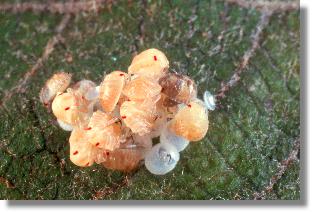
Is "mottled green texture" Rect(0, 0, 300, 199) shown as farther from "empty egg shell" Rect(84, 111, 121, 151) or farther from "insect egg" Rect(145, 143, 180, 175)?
"empty egg shell" Rect(84, 111, 121, 151)

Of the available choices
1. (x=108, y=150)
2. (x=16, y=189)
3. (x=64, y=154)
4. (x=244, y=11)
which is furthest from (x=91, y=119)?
(x=244, y=11)

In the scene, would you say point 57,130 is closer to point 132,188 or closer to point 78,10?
point 132,188

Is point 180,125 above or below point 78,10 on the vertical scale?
below

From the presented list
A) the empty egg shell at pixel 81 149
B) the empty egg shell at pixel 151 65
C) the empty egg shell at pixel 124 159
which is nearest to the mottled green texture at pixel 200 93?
the empty egg shell at pixel 124 159

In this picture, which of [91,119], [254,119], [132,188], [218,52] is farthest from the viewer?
[218,52]

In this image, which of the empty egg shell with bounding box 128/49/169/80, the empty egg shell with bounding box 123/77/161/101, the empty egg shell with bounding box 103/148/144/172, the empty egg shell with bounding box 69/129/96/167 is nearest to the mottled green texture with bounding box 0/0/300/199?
the empty egg shell with bounding box 103/148/144/172

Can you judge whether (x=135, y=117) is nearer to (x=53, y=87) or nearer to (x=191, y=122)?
(x=191, y=122)
